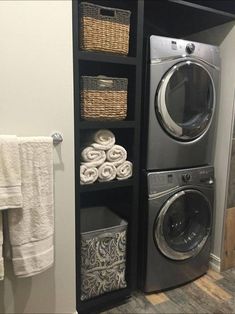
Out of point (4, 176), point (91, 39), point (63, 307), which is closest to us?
point (4, 176)

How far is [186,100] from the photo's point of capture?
167cm

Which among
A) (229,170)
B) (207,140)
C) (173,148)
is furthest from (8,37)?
(229,170)

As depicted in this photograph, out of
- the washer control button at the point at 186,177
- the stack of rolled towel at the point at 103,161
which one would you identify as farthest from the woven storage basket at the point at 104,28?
the washer control button at the point at 186,177

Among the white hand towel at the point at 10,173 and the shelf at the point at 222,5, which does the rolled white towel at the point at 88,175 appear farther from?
the shelf at the point at 222,5

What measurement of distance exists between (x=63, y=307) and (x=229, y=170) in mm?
1360

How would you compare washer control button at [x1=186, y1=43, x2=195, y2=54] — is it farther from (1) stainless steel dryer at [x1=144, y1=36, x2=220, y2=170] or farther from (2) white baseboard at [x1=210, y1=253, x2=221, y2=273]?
(2) white baseboard at [x1=210, y1=253, x2=221, y2=273]

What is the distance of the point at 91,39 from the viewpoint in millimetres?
1306

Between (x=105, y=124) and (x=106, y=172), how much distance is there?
265mm

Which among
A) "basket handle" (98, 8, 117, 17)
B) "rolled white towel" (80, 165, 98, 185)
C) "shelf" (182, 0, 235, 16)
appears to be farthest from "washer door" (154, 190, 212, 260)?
"shelf" (182, 0, 235, 16)

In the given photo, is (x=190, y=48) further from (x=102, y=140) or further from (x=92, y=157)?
(x=92, y=157)

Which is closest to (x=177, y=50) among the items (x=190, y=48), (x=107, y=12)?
(x=190, y=48)

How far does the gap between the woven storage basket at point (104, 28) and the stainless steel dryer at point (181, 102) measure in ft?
0.60

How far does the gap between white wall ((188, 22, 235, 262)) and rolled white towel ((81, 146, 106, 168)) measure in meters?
0.93

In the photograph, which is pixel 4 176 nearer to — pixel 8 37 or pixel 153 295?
pixel 8 37
